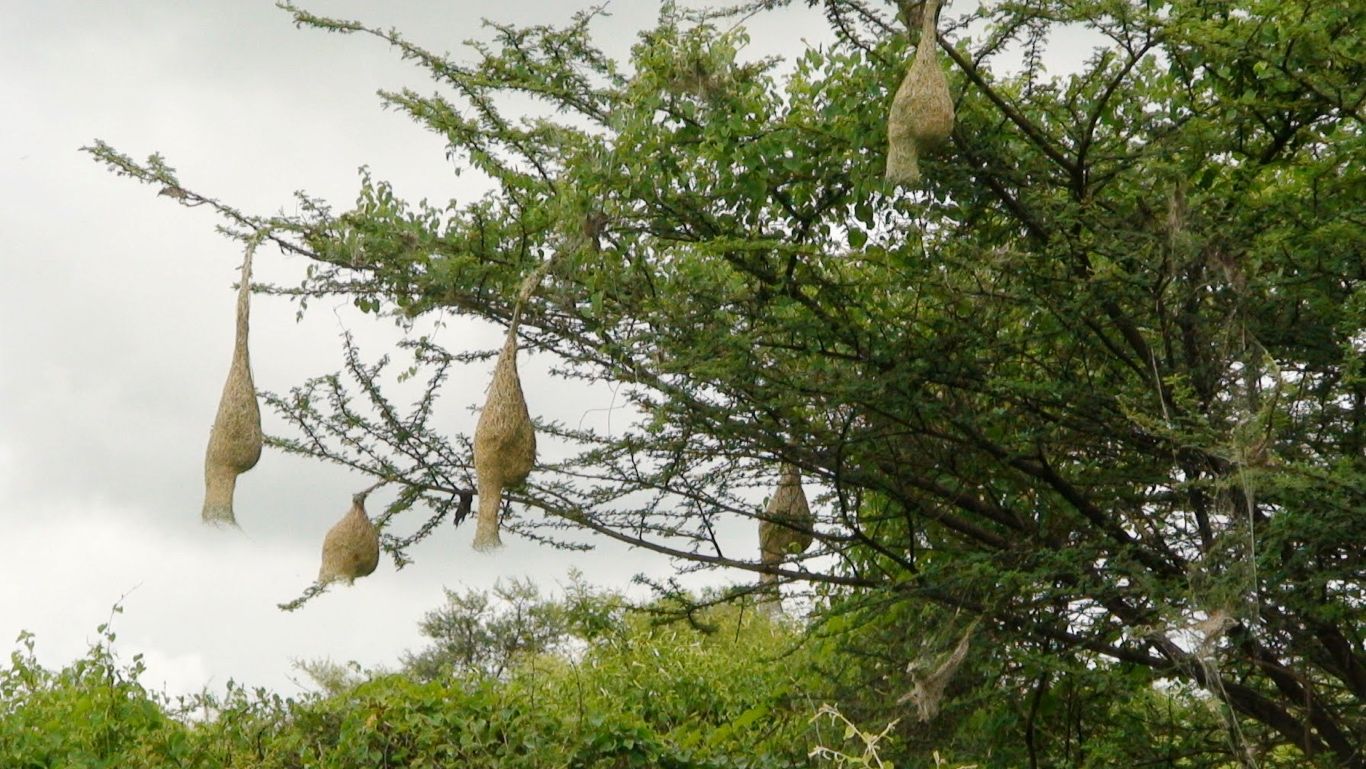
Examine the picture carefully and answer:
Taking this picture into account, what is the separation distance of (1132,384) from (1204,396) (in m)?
0.83

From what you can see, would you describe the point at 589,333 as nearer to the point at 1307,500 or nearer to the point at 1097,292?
the point at 1097,292

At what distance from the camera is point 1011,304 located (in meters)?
6.91

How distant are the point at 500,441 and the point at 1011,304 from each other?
7.85ft

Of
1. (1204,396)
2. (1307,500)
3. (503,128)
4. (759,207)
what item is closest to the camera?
(1307,500)

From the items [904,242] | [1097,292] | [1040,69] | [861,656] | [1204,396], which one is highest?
[1040,69]

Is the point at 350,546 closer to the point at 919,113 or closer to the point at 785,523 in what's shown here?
the point at 785,523

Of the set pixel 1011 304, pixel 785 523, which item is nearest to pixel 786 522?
pixel 785 523

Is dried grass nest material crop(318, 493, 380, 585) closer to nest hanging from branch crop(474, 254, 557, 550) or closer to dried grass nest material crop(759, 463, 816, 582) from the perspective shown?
nest hanging from branch crop(474, 254, 557, 550)

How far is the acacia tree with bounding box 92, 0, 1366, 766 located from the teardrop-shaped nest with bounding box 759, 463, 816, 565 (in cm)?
10

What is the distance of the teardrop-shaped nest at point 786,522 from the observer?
768 centimetres

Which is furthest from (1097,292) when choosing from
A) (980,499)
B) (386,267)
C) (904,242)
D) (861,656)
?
(386,267)

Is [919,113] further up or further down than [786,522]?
further up

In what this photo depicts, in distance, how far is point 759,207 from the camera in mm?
6898

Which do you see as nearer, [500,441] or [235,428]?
[500,441]
